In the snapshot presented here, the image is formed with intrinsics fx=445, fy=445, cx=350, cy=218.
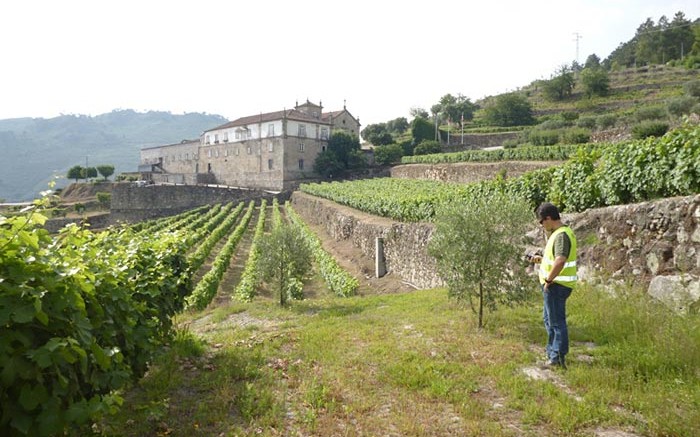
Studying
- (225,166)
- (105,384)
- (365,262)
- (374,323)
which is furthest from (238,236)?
(225,166)

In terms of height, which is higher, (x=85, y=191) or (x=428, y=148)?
(x=428, y=148)

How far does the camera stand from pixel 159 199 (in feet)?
209

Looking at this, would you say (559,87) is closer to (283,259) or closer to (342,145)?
(342,145)

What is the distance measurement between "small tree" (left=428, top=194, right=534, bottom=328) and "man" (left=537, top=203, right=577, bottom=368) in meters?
1.36

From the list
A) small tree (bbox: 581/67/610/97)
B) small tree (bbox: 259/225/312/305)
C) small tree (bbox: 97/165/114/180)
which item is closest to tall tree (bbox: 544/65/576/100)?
small tree (bbox: 581/67/610/97)

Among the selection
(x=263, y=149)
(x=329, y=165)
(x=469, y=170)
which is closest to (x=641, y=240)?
(x=469, y=170)

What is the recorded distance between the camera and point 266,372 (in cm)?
646

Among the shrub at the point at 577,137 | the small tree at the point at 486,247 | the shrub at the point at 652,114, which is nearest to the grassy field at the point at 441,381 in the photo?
the small tree at the point at 486,247

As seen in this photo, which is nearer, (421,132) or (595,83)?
(595,83)

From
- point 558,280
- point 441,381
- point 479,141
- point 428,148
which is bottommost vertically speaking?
point 441,381

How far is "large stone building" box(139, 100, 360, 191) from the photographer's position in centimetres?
6650

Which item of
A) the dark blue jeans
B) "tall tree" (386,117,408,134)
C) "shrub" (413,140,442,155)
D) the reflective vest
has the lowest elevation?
the dark blue jeans

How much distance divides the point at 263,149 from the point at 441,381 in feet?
216

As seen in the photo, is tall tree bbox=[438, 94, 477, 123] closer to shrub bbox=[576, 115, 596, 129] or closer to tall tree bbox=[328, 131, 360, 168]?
tall tree bbox=[328, 131, 360, 168]
